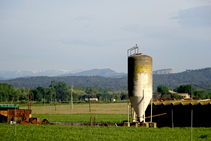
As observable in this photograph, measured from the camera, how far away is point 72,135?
30.4 meters

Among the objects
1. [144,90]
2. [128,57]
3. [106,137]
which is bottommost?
[106,137]

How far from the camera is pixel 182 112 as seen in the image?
39.8m

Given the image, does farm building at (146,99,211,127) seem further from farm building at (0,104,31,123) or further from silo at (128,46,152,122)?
farm building at (0,104,31,123)

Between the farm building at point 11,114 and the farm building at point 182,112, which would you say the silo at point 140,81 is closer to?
the farm building at point 182,112

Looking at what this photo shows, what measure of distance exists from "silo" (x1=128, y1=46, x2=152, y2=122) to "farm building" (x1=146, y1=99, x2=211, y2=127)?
3.39m

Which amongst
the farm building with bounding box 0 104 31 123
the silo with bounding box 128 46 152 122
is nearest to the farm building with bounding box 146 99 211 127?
the silo with bounding box 128 46 152 122

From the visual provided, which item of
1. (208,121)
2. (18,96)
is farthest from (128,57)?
(18,96)

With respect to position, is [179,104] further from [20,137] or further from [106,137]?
[20,137]

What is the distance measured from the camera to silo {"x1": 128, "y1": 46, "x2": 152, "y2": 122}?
38.3 meters

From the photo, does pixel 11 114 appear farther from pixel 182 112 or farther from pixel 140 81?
pixel 182 112

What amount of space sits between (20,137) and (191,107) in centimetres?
1933

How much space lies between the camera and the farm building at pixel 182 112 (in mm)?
38281

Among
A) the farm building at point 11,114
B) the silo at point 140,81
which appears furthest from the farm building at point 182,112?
the farm building at point 11,114

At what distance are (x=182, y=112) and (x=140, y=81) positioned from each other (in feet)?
20.5
